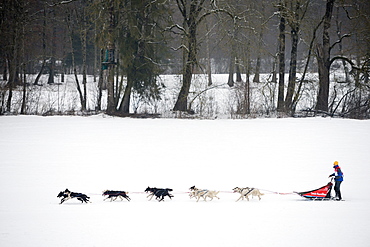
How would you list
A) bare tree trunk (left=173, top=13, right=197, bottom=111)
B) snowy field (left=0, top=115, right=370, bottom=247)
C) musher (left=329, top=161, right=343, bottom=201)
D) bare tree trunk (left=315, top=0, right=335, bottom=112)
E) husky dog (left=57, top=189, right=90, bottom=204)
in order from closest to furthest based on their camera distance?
snowy field (left=0, top=115, right=370, bottom=247) < husky dog (left=57, top=189, right=90, bottom=204) < musher (left=329, top=161, right=343, bottom=201) < bare tree trunk (left=173, top=13, right=197, bottom=111) < bare tree trunk (left=315, top=0, right=335, bottom=112)

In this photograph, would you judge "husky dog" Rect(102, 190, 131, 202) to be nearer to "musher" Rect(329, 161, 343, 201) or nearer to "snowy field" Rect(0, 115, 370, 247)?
"snowy field" Rect(0, 115, 370, 247)

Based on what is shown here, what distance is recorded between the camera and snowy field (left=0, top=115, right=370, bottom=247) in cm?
579


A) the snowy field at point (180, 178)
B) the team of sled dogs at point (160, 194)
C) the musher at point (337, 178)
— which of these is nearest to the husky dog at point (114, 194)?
the team of sled dogs at point (160, 194)

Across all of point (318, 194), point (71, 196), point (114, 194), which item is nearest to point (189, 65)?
point (318, 194)

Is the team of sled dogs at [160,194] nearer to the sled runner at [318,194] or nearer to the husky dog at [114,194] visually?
the husky dog at [114,194]

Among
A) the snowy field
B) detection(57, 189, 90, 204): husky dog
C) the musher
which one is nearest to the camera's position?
the snowy field

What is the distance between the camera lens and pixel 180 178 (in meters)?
9.49

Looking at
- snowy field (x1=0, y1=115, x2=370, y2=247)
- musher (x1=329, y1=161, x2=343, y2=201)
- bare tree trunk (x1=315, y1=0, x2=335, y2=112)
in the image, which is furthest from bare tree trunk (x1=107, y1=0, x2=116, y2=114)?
musher (x1=329, y1=161, x2=343, y2=201)

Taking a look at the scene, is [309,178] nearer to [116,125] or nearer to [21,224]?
[21,224]

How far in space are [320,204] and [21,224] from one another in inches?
217

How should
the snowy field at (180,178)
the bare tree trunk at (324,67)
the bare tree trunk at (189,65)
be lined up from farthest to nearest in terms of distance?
the bare tree trunk at (324,67) → the bare tree trunk at (189,65) → the snowy field at (180,178)

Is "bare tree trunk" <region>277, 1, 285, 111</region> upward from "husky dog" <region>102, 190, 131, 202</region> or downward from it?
upward

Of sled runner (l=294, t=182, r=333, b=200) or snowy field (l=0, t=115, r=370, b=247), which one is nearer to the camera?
snowy field (l=0, t=115, r=370, b=247)

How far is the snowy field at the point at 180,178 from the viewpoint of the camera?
19.0 feet
